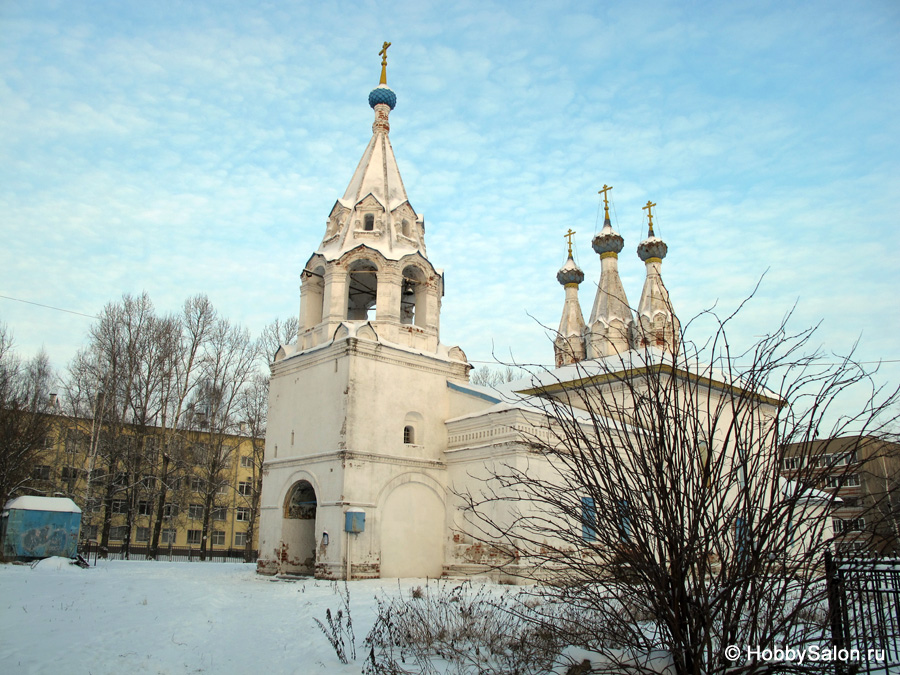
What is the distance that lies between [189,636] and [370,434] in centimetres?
775

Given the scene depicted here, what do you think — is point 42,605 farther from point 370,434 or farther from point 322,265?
point 322,265

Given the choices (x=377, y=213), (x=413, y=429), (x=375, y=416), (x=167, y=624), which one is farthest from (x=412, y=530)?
(x=377, y=213)

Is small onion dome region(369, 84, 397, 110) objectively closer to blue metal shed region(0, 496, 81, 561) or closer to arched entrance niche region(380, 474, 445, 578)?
arched entrance niche region(380, 474, 445, 578)

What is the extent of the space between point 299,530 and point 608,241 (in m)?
15.8

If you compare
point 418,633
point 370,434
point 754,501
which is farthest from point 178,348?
point 754,501

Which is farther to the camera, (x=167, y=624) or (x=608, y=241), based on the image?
(x=608, y=241)

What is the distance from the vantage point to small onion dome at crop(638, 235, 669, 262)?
2495 cm

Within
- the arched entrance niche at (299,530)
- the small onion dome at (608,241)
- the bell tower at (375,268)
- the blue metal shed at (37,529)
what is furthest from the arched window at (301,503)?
the small onion dome at (608,241)

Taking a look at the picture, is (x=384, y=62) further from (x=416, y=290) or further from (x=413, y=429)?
(x=413, y=429)

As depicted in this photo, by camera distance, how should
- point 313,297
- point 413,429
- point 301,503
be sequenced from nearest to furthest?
point 413,429, point 301,503, point 313,297

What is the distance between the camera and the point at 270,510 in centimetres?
1702

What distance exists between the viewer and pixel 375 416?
15672 millimetres

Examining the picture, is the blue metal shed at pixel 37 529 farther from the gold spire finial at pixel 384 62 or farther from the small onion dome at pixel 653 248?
the small onion dome at pixel 653 248

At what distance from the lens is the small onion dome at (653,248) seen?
81.9 feet
